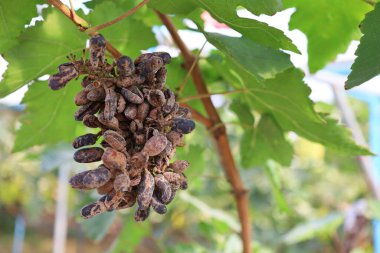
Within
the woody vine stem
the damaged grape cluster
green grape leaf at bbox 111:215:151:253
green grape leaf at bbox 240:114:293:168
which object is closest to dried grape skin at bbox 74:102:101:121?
the damaged grape cluster

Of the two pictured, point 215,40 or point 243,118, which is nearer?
point 215,40

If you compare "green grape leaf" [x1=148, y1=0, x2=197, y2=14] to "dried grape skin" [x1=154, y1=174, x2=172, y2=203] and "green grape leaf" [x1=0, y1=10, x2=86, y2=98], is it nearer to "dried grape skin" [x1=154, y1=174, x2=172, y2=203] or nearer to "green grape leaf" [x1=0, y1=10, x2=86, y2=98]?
"green grape leaf" [x1=0, y1=10, x2=86, y2=98]

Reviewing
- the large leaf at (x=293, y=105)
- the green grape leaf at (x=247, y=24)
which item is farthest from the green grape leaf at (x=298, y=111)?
the green grape leaf at (x=247, y=24)

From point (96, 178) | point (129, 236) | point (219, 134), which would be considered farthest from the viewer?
point (129, 236)

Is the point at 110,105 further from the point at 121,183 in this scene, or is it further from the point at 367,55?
the point at 367,55

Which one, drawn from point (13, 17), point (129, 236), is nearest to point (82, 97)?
point (13, 17)

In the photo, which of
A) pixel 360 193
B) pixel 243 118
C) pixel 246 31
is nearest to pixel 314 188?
pixel 360 193

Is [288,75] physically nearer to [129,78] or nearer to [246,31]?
[246,31]
